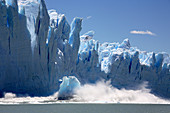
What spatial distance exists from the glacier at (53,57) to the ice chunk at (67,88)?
51cm

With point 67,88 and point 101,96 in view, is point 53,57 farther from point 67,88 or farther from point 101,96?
point 101,96

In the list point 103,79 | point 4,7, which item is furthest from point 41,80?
point 103,79

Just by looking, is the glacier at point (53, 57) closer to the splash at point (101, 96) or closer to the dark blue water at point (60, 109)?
the splash at point (101, 96)

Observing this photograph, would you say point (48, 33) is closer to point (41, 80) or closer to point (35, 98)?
point (41, 80)

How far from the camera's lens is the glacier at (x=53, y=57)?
33.2 m

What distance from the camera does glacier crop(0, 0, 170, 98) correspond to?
33.2 meters

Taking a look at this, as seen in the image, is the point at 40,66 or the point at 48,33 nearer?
the point at 40,66

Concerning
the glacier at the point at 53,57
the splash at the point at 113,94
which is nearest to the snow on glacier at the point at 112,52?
the glacier at the point at 53,57

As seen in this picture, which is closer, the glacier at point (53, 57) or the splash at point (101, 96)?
the splash at point (101, 96)

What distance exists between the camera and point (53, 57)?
3950cm

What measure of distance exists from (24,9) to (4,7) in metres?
3.12

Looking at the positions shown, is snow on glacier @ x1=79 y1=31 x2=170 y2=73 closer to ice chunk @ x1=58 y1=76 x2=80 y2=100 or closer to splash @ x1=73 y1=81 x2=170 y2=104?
splash @ x1=73 y1=81 x2=170 y2=104

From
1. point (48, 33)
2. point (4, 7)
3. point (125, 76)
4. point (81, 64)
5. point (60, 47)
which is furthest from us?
point (125, 76)

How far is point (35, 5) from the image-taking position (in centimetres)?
3678
